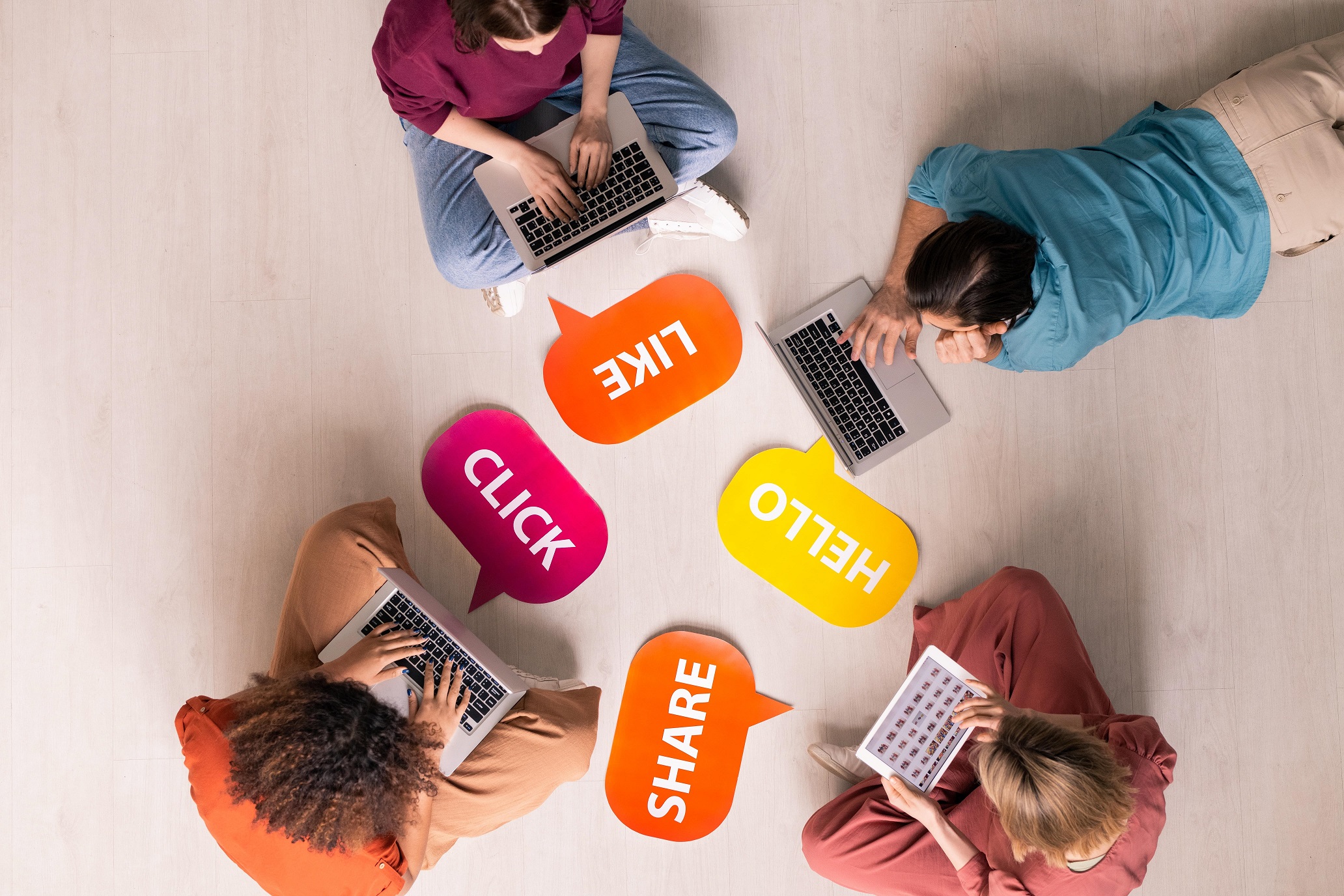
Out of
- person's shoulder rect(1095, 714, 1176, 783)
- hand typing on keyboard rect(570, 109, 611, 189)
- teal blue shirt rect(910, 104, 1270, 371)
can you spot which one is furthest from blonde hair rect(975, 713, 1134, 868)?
hand typing on keyboard rect(570, 109, 611, 189)

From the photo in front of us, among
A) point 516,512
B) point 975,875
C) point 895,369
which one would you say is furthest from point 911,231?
point 975,875

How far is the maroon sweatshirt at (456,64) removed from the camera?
1.34 metres

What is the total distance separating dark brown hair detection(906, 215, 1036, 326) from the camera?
1.36 m

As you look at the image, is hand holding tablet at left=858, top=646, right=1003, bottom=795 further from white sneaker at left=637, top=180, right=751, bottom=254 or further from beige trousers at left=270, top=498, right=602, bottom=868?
white sneaker at left=637, top=180, right=751, bottom=254

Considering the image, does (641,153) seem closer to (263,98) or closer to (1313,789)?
(263,98)

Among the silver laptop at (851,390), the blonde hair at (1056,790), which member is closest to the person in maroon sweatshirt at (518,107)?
the silver laptop at (851,390)

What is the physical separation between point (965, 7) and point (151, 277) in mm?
2101

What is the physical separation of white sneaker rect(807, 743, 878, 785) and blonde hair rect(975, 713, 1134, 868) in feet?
1.51

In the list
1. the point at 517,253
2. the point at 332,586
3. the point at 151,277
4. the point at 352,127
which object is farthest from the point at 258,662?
the point at 352,127

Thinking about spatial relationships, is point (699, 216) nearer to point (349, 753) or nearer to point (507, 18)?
point (507, 18)

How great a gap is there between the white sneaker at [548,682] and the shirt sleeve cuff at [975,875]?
884mm

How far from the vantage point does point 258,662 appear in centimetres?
189

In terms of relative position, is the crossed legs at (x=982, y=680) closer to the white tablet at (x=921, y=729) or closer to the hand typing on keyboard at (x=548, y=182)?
the white tablet at (x=921, y=729)

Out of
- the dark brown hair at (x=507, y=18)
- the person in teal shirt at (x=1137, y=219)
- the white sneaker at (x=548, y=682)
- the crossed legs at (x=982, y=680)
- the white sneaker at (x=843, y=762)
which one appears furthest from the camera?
the white sneaker at (x=843, y=762)
